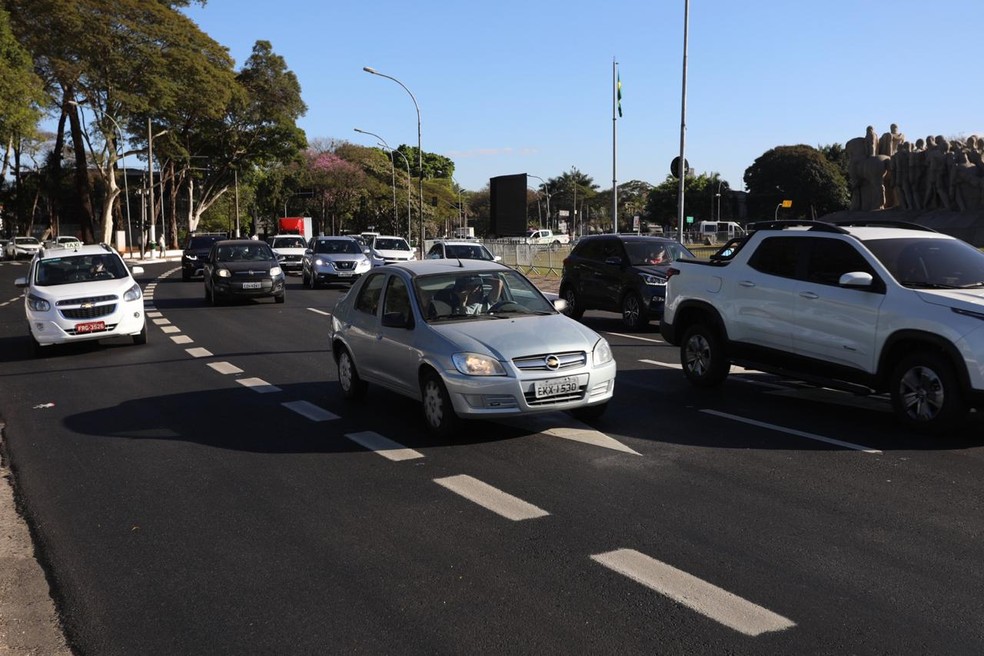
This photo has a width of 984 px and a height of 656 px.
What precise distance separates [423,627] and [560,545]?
129cm

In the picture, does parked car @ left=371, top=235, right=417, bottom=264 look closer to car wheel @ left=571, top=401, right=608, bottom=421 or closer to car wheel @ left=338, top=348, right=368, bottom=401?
car wheel @ left=338, top=348, right=368, bottom=401

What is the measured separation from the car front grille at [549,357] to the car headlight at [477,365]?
157 mm

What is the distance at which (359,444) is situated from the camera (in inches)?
316

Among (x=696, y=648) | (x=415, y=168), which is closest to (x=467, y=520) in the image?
(x=696, y=648)

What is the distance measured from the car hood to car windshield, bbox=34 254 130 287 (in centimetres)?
922

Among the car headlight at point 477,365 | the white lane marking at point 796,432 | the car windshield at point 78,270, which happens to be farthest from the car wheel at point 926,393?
the car windshield at point 78,270

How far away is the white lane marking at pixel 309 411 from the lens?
30.3 feet

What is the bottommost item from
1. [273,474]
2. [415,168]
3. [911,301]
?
[273,474]

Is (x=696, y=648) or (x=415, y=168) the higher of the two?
(x=415, y=168)

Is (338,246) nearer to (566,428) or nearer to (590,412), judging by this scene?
(590,412)

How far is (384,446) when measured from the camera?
26.0ft

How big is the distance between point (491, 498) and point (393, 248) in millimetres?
28611

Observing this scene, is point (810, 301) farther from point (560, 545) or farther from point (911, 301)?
point (560, 545)

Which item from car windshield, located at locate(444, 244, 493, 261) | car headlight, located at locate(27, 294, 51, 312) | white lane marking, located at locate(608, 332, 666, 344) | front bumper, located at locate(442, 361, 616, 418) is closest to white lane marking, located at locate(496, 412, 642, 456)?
front bumper, located at locate(442, 361, 616, 418)
